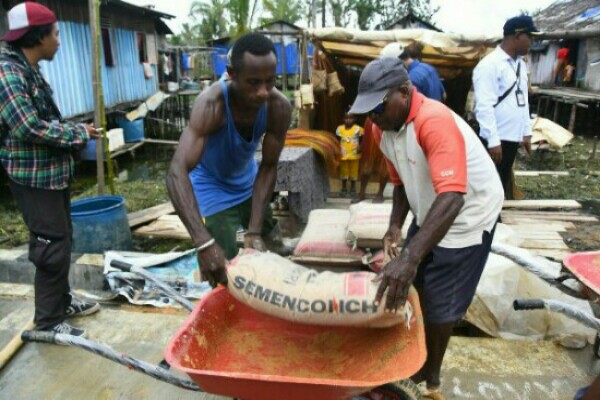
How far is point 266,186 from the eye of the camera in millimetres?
2709

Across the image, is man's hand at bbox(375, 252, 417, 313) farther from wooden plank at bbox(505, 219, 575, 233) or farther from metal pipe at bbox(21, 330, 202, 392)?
wooden plank at bbox(505, 219, 575, 233)

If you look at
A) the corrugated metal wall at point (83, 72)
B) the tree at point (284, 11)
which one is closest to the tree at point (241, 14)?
the tree at point (284, 11)

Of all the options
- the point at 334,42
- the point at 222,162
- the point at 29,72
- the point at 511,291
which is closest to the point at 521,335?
the point at 511,291

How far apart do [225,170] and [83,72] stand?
9823 millimetres

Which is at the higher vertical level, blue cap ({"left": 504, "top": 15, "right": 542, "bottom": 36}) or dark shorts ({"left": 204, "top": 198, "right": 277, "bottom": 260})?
blue cap ({"left": 504, "top": 15, "right": 542, "bottom": 36})

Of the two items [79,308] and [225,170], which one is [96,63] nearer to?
[79,308]

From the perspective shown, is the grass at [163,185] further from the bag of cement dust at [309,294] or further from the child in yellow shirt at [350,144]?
the bag of cement dust at [309,294]

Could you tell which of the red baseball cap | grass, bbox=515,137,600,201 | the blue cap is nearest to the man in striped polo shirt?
the red baseball cap

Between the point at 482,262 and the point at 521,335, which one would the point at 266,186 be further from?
the point at 521,335

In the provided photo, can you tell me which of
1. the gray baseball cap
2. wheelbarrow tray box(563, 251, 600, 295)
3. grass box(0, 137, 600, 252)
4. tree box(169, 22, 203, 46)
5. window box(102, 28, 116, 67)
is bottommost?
grass box(0, 137, 600, 252)

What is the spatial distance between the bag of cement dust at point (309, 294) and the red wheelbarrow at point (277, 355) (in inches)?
6.1

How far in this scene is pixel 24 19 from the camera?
259 cm

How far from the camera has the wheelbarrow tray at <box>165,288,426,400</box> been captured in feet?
5.06

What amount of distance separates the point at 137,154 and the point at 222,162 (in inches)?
446
